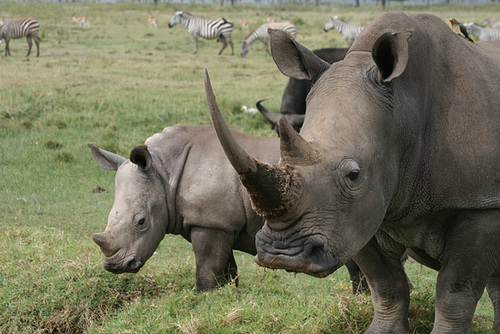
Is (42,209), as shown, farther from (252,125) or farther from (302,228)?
(302,228)

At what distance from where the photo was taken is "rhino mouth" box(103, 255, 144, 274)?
496 centimetres

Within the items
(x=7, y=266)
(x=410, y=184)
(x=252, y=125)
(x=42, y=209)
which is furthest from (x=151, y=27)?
(x=410, y=184)

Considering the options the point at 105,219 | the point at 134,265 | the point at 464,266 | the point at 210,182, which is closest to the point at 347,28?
the point at 105,219

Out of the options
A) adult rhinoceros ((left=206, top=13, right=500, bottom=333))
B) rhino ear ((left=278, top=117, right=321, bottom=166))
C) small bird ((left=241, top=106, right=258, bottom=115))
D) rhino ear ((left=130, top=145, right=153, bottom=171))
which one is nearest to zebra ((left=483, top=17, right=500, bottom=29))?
small bird ((left=241, top=106, right=258, bottom=115))

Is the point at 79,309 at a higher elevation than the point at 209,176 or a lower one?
lower

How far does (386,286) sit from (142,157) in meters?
2.09

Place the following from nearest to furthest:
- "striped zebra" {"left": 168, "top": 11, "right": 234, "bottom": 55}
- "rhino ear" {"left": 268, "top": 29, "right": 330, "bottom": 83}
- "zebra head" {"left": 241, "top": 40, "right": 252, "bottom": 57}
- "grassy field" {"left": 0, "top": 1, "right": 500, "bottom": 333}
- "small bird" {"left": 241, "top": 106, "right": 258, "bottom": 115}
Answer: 1. "rhino ear" {"left": 268, "top": 29, "right": 330, "bottom": 83}
2. "grassy field" {"left": 0, "top": 1, "right": 500, "bottom": 333}
3. "small bird" {"left": 241, "top": 106, "right": 258, "bottom": 115}
4. "zebra head" {"left": 241, "top": 40, "right": 252, "bottom": 57}
5. "striped zebra" {"left": 168, "top": 11, "right": 234, "bottom": 55}

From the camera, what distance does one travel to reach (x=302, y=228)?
2783 mm

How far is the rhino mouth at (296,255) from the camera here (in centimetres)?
274

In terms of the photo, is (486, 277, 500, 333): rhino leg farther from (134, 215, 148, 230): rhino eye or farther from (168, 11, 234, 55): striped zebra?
(168, 11, 234, 55): striped zebra

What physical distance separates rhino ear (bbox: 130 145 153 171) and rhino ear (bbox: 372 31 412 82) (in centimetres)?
232

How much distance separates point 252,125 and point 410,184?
7.35 m

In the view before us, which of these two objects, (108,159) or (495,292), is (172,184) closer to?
(108,159)

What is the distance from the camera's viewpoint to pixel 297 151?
2.82 meters
